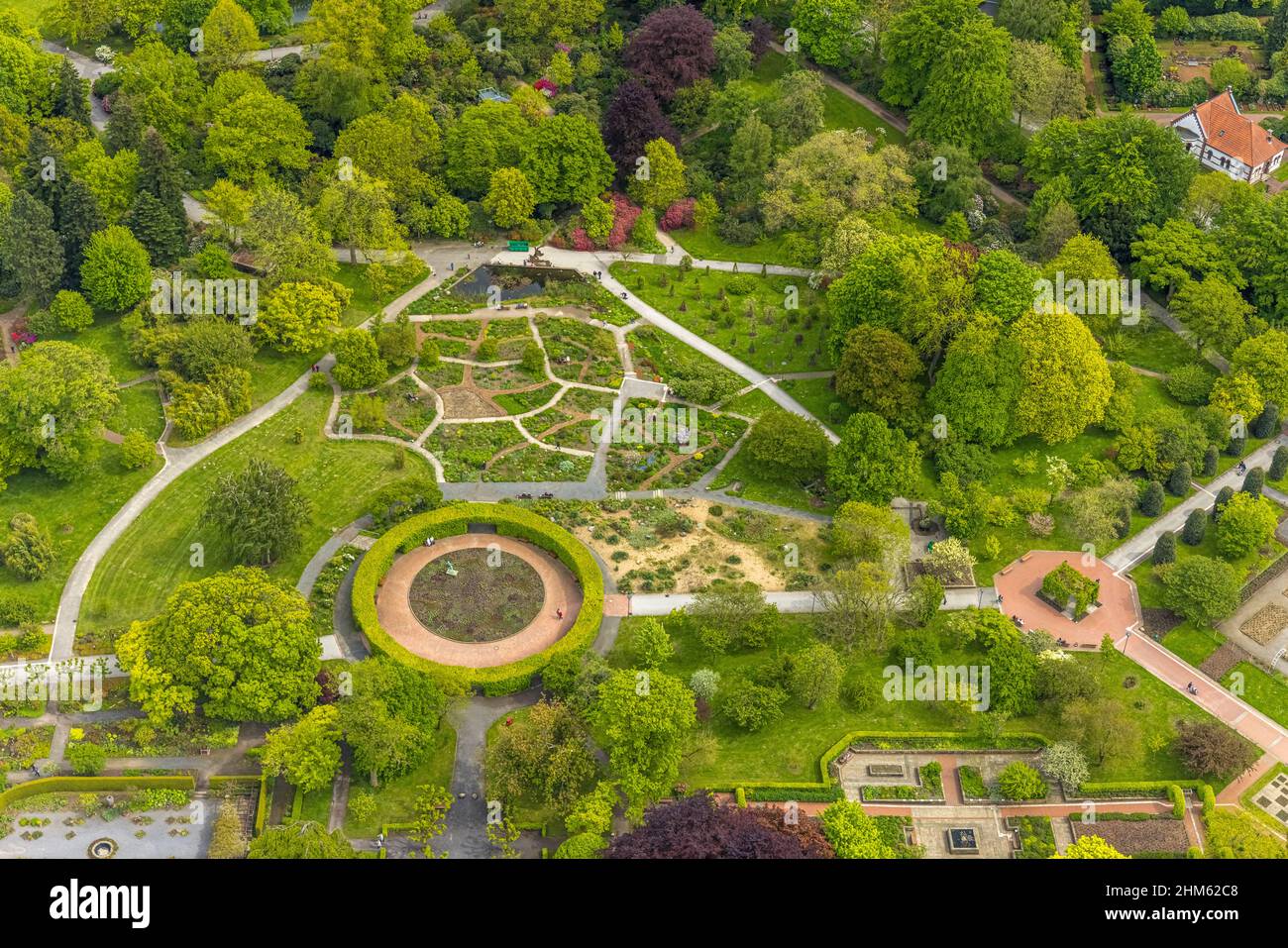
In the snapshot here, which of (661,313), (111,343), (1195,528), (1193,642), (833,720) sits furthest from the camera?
(661,313)

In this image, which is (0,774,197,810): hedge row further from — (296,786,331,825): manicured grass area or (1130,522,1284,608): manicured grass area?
(1130,522,1284,608): manicured grass area

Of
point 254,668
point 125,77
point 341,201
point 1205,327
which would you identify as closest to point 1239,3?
point 1205,327

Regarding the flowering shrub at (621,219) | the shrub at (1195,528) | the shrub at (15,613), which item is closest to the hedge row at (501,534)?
the shrub at (15,613)

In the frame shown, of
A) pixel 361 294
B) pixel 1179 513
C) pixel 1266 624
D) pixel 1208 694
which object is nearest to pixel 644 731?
pixel 1208 694

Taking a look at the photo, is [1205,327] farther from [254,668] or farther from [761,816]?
[254,668]

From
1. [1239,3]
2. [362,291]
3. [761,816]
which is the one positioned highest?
[1239,3]

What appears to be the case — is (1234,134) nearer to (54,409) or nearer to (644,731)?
(644,731)
